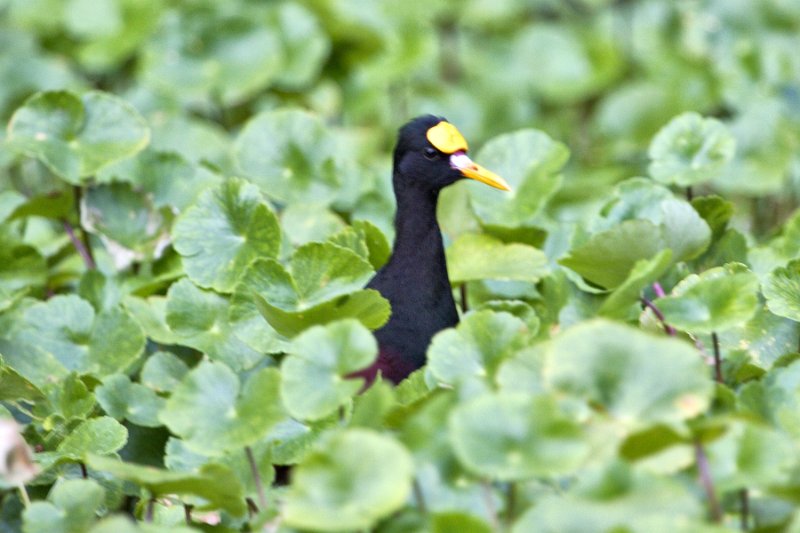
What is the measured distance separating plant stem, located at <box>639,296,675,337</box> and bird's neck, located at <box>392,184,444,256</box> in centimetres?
55

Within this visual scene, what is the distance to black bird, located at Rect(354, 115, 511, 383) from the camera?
8.77 ft

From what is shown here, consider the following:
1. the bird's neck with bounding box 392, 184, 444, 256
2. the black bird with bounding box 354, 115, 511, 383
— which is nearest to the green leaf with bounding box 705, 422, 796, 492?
the black bird with bounding box 354, 115, 511, 383

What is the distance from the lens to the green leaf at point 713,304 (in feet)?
6.99

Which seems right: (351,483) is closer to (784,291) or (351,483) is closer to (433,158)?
(784,291)

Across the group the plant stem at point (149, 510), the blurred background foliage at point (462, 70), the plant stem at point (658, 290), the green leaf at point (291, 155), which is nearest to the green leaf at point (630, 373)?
the plant stem at point (658, 290)

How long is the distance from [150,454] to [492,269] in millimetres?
834

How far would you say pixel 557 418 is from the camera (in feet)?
5.91

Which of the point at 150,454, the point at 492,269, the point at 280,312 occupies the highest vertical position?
the point at 280,312

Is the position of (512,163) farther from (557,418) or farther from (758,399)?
(557,418)

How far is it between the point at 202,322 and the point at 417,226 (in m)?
0.51

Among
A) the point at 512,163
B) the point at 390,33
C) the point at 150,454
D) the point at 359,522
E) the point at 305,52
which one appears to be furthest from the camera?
the point at 390,33

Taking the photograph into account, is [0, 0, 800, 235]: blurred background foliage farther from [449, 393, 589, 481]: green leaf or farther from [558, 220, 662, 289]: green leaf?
[449, 393, 589, 481]: green leaf

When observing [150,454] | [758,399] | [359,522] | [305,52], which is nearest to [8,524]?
[150,454]

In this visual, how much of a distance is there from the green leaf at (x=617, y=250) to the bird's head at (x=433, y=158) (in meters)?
0.44
